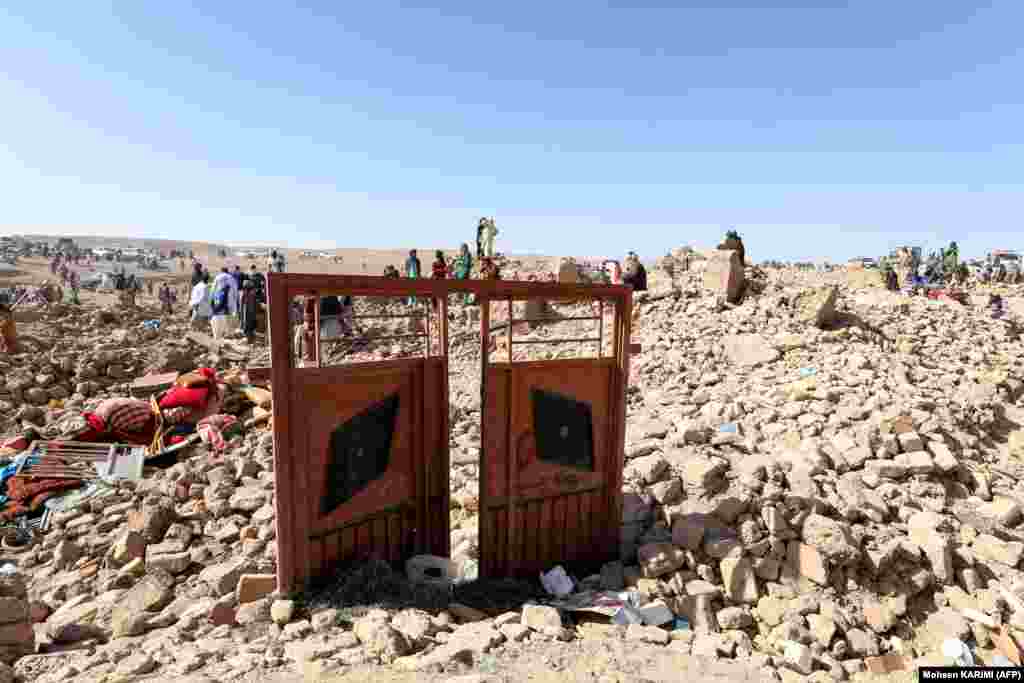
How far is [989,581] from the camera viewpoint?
4.78 metres

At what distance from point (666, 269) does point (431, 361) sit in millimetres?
13479

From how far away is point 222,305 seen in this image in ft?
40.8

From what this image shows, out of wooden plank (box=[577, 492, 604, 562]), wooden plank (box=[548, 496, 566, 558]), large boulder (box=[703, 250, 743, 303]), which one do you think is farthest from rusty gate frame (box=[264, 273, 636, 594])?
large boulder (box=[703, 250, 743, 303])

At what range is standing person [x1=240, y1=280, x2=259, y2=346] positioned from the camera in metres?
12.0

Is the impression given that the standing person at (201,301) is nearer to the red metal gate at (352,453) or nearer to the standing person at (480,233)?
the standing person at (480,233)

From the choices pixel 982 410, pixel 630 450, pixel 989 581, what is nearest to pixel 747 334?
pixel 982 410

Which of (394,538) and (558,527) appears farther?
(558,527)

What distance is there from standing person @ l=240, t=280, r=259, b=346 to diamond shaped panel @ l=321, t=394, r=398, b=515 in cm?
921

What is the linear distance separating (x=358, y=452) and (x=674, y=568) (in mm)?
2718

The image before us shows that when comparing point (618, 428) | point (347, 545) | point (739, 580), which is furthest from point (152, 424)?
point (739, 580)

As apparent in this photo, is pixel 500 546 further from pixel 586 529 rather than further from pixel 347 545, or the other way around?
pixel 347 545

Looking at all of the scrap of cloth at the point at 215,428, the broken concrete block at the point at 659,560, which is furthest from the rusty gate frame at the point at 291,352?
the scrap of cloth at the point at 215,428

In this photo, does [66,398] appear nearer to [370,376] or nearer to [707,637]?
[370,376]

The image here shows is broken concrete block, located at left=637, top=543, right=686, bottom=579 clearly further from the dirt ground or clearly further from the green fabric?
the green fabric
